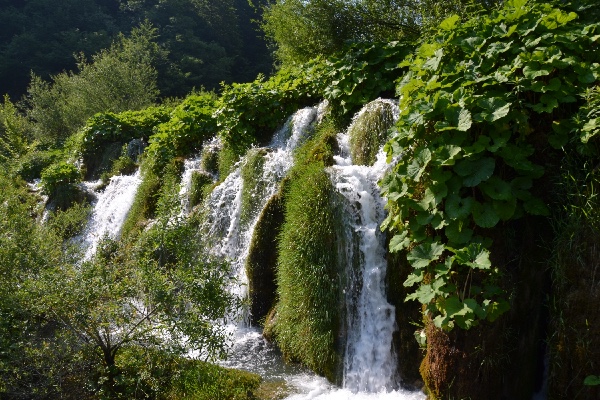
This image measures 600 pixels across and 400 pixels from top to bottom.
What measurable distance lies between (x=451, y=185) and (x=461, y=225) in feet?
1.04

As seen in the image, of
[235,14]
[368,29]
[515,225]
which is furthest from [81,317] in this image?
[235,14]

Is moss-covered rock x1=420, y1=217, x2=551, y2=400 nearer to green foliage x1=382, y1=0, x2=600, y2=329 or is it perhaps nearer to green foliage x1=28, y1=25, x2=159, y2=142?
green foliage x1=382, y1=0, x2=600, y2=329

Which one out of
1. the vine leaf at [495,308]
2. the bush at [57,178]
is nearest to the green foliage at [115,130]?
the bush at [57,178]

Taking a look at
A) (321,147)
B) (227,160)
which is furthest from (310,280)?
(227,160)

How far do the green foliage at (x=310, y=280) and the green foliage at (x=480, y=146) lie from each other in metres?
1.09

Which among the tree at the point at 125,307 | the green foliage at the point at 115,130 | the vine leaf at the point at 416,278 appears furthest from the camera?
the green foliage at the point at 115,130

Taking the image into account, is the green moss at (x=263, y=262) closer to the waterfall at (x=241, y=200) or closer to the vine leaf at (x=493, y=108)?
the waterfall at (x=241, y=200)

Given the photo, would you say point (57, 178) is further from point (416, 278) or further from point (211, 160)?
point (416, 278)

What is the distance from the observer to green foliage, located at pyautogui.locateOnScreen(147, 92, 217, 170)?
9453 mm

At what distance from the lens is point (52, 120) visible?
61.6 ft

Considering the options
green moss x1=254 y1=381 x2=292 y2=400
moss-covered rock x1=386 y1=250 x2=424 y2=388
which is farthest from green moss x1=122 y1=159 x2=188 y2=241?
moss-covered rock x1=386 y1=250 x2=424 y2=388

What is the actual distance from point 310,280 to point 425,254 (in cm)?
161

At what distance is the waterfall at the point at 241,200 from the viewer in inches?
264

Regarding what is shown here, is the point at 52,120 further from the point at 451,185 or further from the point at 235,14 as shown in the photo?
the point at 451,185
